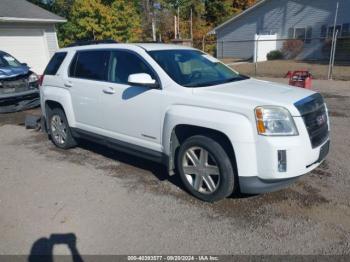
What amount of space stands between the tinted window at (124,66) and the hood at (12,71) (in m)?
6.30

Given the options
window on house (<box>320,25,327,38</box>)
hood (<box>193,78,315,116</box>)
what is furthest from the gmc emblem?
window on house (<box>320,25,327,38</box>)

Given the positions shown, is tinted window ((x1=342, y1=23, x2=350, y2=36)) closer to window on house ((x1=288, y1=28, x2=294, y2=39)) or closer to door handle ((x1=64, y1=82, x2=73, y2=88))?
window on house ((x1=288, y1=28, x2=294, y2=39))

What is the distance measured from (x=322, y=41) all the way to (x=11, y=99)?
23.4 m

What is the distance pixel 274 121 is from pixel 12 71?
9.00 metres

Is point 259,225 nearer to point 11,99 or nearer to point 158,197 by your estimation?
point 158,197

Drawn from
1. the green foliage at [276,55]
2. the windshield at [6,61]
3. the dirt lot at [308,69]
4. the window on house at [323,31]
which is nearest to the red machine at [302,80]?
the dirt lot at [308,69]

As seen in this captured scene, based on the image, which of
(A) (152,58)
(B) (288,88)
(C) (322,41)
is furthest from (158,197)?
(C) (322,41)

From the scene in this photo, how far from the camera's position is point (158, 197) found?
13.9ft

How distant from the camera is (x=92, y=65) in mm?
5254

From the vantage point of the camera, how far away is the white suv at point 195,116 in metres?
3.47

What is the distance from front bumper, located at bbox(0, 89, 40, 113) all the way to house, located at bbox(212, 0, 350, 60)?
1598 centimetres

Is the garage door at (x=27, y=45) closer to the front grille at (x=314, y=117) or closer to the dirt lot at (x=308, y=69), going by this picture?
the dirt lot at (x=308, y=69)

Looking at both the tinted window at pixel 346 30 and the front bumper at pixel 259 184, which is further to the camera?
the tinted window at pixel 346 30

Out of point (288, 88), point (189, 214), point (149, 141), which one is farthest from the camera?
point (149, 141)
